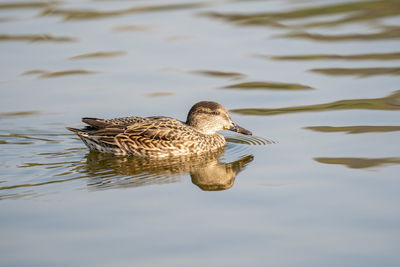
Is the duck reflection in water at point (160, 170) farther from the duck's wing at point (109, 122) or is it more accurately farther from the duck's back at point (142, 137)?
the duck's wing at point (109, 122)

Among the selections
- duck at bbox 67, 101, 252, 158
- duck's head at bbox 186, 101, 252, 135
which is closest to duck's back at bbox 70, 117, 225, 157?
duck at bbox 67, 101, 252, 158

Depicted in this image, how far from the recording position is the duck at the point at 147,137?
1032cm

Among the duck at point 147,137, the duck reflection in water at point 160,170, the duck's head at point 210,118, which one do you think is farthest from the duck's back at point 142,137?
the duck's head at point 210,118

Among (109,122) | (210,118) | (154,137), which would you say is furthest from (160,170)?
(210,118)

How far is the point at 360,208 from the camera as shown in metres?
7.68

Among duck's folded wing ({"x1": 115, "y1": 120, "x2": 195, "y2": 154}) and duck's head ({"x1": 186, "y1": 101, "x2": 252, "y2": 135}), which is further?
duck's head ({"x1": 186, "y1": 101, "x2": 252, "y2": 135})

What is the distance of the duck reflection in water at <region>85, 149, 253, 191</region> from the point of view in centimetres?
887

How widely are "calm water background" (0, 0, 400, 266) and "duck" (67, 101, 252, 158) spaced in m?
0.25

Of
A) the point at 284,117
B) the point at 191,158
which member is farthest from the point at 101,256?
the point at 284,117

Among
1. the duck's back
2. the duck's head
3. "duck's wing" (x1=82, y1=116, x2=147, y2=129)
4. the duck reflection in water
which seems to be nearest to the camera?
the duck reflection in water

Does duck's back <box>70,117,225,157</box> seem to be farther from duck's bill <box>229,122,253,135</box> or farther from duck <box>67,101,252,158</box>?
duck's bill <box>229,122,253,135</box>

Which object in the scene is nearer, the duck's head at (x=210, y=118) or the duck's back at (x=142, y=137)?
the duck's back at (x=142, y=137)

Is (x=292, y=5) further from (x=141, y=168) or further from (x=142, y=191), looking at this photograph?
(x=142, y=191)

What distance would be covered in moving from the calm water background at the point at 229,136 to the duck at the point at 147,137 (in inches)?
9.9
